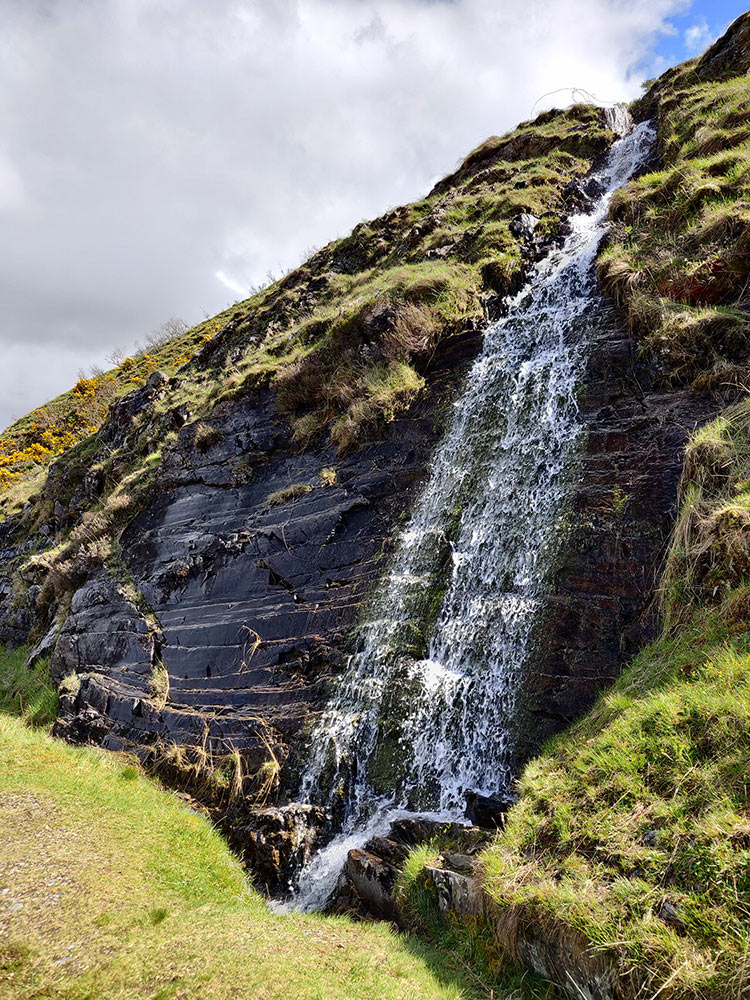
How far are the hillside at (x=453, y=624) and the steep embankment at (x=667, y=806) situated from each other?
3 cm

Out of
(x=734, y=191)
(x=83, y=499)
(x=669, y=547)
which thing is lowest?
(x=669, y=547)

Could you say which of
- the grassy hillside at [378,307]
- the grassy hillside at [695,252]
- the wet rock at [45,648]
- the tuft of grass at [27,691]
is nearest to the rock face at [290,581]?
the grassy hillside at [695,252]

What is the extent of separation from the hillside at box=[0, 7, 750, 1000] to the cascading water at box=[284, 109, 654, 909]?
56 mm

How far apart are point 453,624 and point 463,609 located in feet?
1.00

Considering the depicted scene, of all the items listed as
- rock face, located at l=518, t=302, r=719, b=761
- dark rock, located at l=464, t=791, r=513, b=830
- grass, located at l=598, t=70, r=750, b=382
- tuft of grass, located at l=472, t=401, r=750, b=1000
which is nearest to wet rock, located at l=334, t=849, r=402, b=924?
dark rock, located at l=464, t=791, r=513, b=830

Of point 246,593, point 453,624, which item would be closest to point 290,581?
point 246,593

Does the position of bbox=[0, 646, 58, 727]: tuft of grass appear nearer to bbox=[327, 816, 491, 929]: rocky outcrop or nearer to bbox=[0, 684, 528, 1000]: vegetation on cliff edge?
bbox=[0, 684, 528, 1000]: vegetation on cliff edge

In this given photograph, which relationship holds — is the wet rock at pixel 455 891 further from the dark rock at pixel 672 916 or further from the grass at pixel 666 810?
the dark rock at pixel 672 916

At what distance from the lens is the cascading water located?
744cm

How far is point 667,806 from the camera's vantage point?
416 centimetres

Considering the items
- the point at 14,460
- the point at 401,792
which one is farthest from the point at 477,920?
the point at 14,460

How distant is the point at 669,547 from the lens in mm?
7035

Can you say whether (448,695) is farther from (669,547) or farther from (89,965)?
(89,965)

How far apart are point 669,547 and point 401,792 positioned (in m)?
5.18
